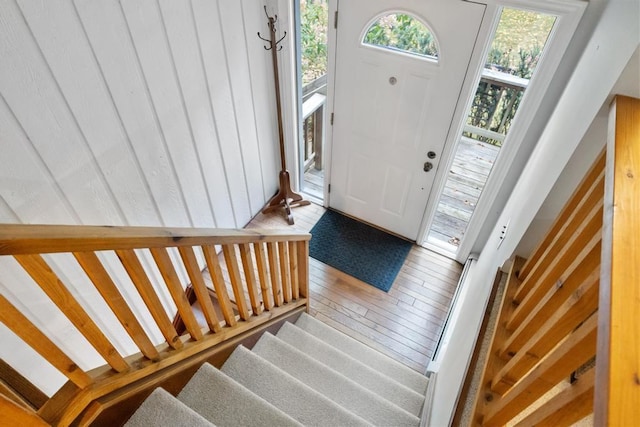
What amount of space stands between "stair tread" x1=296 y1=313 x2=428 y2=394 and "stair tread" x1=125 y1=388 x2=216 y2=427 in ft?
4.14

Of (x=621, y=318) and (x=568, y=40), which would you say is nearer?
(x=621, y=318)

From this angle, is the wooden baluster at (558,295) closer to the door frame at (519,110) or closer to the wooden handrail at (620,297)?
the wooden handrail at (620,297)

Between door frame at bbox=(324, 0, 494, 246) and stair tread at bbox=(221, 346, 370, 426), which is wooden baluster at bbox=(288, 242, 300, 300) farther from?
door frame at bbox=(324, 0, 494, 246)

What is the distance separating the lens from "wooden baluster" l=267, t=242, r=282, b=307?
1.80m

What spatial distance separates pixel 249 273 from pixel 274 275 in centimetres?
31

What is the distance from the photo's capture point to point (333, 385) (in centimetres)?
189

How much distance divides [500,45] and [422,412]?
83.9 inches

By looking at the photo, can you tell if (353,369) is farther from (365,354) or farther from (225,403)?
(225,403)

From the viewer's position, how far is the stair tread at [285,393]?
157cm

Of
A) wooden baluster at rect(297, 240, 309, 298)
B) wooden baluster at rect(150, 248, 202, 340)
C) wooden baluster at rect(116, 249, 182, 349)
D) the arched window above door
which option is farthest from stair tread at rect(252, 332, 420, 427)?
the arched window above door

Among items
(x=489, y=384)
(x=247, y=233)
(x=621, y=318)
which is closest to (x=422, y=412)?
(x=489, y=384)

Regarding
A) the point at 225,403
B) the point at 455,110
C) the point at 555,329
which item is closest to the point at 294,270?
the point at 225,403

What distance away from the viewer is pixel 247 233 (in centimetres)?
145

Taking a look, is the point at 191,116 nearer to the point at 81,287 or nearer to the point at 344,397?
the point at 81,287
